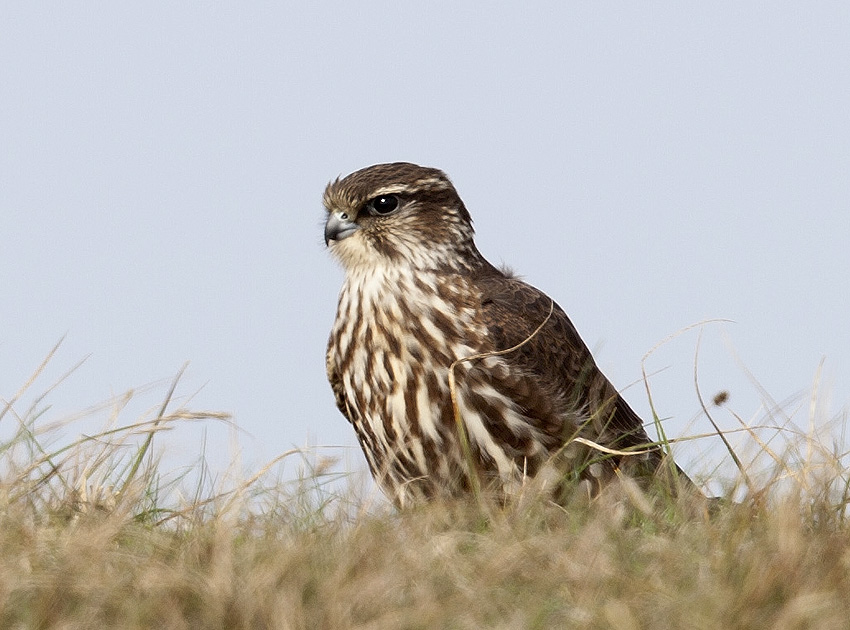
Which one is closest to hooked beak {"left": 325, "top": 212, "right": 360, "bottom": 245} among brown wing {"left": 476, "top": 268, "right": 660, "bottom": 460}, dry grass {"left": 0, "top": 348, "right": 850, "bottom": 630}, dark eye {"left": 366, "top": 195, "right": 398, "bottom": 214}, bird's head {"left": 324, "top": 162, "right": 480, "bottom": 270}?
bird's head {"left": 324, "top": 162, "right": 480, "bottom": 270}

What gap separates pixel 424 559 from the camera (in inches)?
144

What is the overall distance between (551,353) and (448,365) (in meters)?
0.52

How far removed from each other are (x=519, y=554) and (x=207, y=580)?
0.88 meters

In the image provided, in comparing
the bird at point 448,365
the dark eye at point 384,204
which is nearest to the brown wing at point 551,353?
the bird at point 448,365

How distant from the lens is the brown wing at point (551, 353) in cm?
535

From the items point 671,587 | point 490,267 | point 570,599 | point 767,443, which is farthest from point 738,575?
point 490,267

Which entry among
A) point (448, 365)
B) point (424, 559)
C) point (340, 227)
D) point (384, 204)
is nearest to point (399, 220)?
point (384, 204)

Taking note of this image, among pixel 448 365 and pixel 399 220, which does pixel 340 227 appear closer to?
pixel 399 220

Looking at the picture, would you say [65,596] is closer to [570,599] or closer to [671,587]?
[570,599]

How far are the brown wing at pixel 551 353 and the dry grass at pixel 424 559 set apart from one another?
883 mm

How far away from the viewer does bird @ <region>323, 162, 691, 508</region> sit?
520 centimetres

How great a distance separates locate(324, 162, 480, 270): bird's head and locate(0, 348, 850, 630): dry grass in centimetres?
152

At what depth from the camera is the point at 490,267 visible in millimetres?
5938

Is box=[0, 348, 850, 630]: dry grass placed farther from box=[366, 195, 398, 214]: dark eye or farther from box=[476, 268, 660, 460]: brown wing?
box=[366, 195, 398, 214]: dark eye
